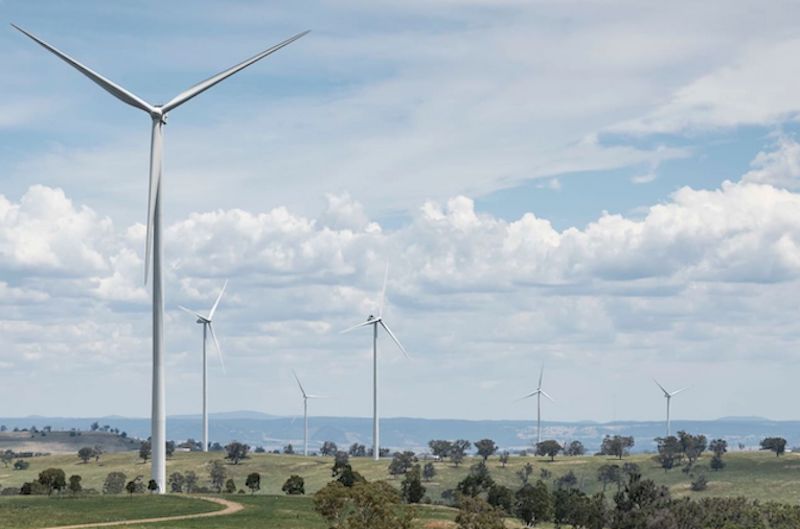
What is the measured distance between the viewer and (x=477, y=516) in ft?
340

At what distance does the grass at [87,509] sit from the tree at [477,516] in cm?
3805

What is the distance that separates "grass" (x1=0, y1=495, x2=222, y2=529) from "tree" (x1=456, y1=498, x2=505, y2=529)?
38046 mm

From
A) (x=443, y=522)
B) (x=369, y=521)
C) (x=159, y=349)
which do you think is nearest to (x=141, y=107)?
(x=159, y=349)

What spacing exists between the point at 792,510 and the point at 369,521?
8233cm

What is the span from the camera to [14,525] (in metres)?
112

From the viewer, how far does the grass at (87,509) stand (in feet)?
388

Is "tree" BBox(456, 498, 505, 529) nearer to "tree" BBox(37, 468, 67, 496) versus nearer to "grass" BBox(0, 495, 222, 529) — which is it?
"grass" BBox(0, 495, 222, 529)

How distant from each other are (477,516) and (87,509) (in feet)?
169

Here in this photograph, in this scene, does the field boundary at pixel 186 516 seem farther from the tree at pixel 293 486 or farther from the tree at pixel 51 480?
the tree at pixel 51 480

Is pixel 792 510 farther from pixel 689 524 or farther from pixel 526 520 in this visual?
pixel 526 520

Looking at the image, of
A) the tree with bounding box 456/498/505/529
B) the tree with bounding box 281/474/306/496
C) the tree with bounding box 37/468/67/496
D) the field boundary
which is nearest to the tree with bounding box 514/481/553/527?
the tree with bounding box 281/474/306/496

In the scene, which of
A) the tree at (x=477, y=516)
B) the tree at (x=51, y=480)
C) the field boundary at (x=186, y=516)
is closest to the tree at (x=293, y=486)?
the field boundary at (x=186, y=516)

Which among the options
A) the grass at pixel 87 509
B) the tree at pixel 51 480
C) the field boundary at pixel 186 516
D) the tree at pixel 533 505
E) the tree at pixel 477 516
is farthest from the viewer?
the tree at pixel 51 480

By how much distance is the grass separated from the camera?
118312 millimetres
